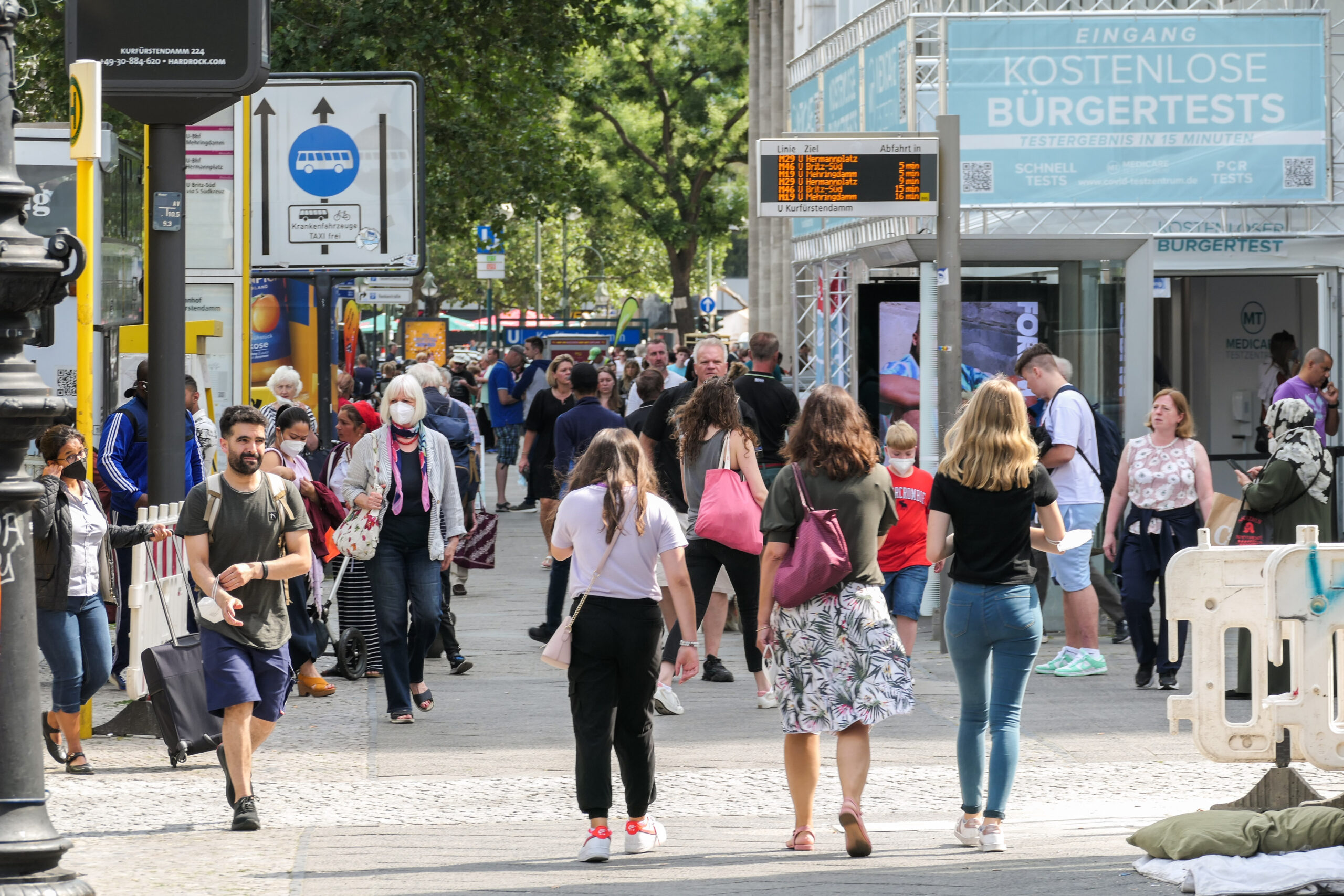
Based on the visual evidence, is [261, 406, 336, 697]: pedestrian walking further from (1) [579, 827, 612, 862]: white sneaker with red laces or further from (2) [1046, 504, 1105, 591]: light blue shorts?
(2) [1046, 504, 1105, 591]: light blue shorts

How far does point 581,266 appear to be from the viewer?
3583 inches

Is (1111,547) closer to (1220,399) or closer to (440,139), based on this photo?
(1220,399)

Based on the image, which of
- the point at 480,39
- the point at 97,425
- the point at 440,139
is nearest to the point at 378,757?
the point at 97,425

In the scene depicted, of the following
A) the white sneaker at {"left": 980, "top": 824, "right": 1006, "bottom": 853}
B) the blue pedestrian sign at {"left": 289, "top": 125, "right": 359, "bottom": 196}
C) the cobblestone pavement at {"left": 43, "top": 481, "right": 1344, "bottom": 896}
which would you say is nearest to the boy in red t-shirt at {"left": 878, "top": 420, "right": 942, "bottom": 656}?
the cobblestone pavement at {"left": 43, "top": 481, "right": 1344, "bottom": 896}

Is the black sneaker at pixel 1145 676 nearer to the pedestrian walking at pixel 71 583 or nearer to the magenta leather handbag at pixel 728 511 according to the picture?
the magenta leather handbag at pixel 728 511

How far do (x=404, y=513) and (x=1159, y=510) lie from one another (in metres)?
4.16

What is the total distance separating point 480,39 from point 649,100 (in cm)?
2420

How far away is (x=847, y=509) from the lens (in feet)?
21.4

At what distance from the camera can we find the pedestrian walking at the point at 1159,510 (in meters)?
9.81

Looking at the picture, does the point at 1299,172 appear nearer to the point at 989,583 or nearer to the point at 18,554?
the point at 989,583

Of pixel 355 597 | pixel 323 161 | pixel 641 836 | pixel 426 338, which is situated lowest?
pixel 641 836

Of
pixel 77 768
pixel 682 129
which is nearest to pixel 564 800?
pixel 77 768

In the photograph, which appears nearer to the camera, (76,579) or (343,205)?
(76,579)

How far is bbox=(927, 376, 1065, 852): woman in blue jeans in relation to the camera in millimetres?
6367
